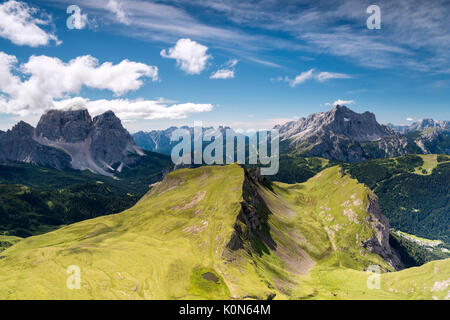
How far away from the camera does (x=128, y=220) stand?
19525cm

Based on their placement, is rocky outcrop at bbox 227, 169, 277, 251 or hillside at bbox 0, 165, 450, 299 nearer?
hillside at bbox 0, 165, 450, 299

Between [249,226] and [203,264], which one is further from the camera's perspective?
[249,226]

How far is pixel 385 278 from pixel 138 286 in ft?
436

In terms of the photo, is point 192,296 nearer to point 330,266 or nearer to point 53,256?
point 53,256

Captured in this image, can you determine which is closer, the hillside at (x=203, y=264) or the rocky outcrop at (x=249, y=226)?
the hillside at (x=203, y=264)

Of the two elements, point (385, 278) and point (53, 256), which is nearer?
point (53, 256)

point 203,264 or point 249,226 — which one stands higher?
point 249,226
